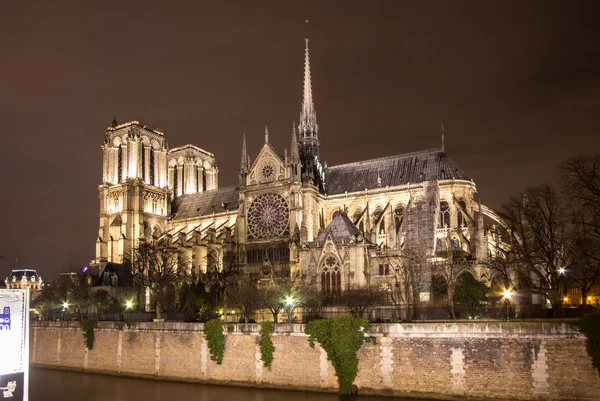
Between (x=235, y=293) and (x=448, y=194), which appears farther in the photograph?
(x=448, y=194)

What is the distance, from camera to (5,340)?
15836 millimetres

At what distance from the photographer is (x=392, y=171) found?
205 feet

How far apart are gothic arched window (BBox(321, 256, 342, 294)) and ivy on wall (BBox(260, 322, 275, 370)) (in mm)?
13980

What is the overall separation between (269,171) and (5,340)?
4563cm

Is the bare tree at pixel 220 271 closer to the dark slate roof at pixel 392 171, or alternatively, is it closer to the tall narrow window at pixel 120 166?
the dark slate roof at pixel 392 171

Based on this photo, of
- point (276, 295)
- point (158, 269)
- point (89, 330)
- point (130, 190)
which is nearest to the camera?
point (276, 295)

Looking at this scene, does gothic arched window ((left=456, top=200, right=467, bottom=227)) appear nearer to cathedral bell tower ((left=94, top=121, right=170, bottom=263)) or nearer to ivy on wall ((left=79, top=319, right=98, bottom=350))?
Result: ivy on wall ((left=79, top=319, right=98, bottom=350))

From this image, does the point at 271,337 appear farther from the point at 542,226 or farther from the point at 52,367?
the point at 52,367

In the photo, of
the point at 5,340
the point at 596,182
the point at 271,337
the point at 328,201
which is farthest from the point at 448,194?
the point at 5,340

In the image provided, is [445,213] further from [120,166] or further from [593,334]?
[120,166]

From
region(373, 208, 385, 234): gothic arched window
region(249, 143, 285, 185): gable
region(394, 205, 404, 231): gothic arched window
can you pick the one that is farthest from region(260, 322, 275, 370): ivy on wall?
region(249, 143, 285, 185): gable

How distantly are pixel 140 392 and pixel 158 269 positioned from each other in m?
24.6

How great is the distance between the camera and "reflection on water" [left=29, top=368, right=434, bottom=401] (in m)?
29.5

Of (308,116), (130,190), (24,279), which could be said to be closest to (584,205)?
(308,116)
